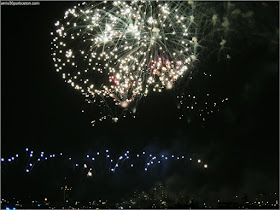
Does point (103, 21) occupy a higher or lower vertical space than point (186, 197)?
higher

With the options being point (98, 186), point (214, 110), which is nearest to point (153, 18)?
point (214, 110)

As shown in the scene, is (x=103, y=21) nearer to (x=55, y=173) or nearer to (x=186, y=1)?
(x=186, y=1)

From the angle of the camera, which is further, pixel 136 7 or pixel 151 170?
pixel 151 170

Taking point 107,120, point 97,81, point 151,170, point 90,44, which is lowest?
point 151,170

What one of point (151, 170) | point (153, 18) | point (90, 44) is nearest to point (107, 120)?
point (151, 170)

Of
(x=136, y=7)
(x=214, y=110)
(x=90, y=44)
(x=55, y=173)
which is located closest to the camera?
(x=136, y=7)

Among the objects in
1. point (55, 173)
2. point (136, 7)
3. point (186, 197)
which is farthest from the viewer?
point (55, 173)

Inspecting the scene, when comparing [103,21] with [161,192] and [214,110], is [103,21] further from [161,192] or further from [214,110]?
[161,192]

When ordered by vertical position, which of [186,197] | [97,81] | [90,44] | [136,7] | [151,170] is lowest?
[186,197]

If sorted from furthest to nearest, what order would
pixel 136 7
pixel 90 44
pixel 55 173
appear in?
pixel 55 173 → pixel 90 44 → pixel 136 7
